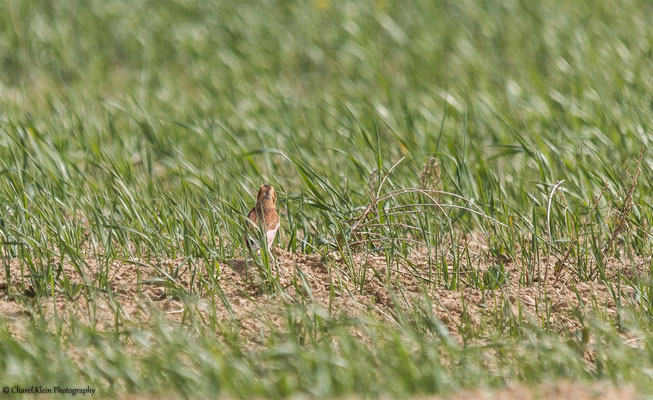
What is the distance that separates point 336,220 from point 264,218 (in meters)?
0.37

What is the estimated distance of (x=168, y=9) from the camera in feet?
28.8

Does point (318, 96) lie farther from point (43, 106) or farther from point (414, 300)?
point (414, 300)

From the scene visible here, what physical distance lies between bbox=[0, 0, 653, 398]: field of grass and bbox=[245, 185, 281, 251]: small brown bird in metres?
0.09

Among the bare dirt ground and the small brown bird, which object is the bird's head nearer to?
the small brown bird

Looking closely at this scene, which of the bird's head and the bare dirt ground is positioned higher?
the bird's head

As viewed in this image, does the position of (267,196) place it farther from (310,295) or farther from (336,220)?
(310,295)

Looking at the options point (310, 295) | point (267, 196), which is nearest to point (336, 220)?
point (267, 196)

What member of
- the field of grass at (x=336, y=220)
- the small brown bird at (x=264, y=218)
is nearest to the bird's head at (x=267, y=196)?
the small brown bird at (x=264, y=218)

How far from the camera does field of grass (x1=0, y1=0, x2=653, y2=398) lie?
307 centimetres

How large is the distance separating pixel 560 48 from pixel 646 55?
0.75 m

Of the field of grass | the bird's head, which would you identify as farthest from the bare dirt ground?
the bird's head

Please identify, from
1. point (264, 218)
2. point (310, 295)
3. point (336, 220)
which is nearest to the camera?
point (310, 295)

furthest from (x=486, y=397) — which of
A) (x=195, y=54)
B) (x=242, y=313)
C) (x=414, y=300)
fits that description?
(x=195, y=54)

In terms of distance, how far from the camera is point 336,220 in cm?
421
